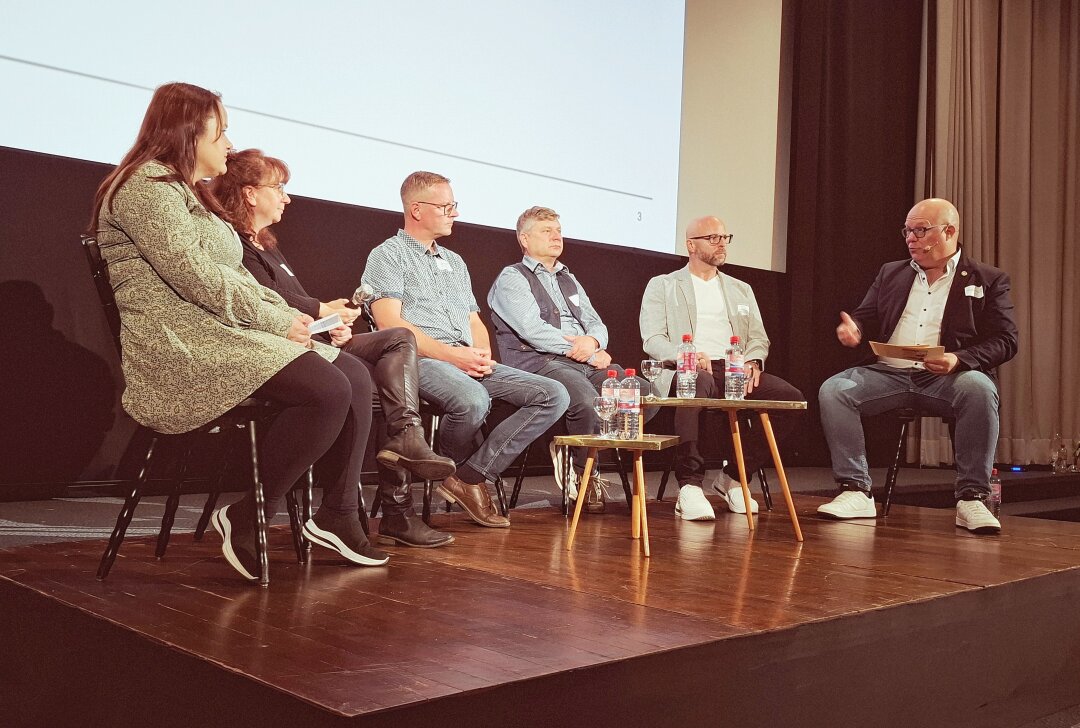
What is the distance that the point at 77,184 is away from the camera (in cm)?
362

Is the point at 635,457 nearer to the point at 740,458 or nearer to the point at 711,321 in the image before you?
the point at 740,458

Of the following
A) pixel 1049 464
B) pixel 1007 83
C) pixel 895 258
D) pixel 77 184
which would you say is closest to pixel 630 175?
pixel 895 258

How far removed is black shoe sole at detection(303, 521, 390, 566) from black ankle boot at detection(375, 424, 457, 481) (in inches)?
9.8

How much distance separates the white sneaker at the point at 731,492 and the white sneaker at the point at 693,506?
249 mm

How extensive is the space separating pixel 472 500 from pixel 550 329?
819mm

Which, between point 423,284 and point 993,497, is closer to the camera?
point 423,284

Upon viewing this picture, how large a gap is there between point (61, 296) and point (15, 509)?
0.79 metres

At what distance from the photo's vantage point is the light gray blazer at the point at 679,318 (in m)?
3.98

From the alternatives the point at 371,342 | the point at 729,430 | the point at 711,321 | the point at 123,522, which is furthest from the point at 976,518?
the point at 123,522

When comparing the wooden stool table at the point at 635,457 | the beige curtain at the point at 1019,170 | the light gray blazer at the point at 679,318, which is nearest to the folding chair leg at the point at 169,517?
the wooden stool table at the point at 635,457

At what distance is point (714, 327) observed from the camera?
13.3 feet

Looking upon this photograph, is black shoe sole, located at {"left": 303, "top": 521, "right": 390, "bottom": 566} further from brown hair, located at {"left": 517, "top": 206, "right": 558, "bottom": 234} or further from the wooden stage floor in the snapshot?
brown hair, located at {"left": 517, "top": 206, "right": 558, "bottom": 234}

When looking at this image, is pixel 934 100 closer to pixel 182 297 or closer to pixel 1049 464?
pixel 1049 464

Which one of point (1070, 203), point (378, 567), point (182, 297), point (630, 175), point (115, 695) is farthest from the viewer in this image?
point (1070, 203)
